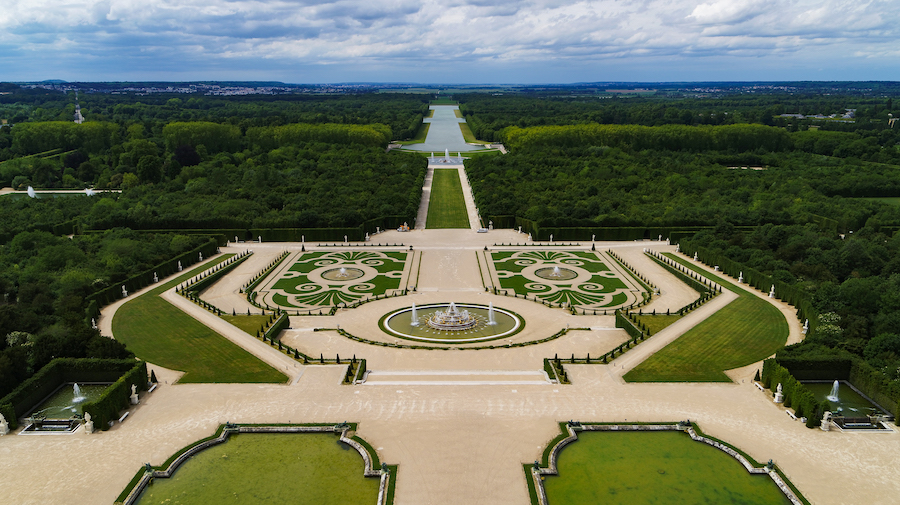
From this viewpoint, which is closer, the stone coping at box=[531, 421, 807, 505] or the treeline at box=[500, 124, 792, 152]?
the stone coping at box=[531, 421, 807, 505]

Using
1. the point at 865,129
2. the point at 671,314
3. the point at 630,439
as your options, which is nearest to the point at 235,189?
the point at 671,314

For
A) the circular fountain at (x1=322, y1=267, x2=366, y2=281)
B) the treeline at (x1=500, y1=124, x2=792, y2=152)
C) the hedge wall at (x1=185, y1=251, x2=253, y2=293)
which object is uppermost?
the treeline at (x1=500, y1=124, x2=792, y2=152)

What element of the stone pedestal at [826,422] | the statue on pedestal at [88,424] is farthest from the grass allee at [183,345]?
the stone pedestal at [826,422]

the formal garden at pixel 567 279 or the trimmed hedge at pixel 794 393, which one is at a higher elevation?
the trimmed hedge at pixel 794 393

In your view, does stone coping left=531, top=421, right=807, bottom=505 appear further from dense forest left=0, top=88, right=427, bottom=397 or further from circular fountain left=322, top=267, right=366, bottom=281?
circular fountain left=322, top=267, right=366, bottom=281

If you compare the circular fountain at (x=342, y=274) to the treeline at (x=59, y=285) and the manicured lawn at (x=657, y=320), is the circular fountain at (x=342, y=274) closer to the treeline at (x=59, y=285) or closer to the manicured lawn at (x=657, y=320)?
the treeline at (x=59, y=285)

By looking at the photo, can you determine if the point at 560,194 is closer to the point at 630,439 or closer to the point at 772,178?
the point at 772,178

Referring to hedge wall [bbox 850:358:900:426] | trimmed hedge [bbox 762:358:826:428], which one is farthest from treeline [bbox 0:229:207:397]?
hedge wall [bbox 850:358:900:426]
